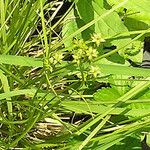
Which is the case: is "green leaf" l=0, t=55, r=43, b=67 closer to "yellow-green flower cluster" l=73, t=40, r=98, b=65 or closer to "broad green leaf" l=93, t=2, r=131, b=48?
"yellow-green flower cluster" l=73, t=40, r=98, b=65

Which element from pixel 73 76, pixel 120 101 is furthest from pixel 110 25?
→ pixel 120 101

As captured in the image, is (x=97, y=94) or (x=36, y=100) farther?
(x=97, y=94)

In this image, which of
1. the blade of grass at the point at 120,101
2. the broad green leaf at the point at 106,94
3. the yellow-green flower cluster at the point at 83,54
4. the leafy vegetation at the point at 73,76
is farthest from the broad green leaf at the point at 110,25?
the yellow-green flower cluster at the point at 83,54

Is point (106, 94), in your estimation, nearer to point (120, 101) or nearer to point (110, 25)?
point (110, 25)

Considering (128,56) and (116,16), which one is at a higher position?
(116,16)

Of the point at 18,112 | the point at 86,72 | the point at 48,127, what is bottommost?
the point at 48,127

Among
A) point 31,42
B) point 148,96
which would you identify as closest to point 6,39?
point 31,42

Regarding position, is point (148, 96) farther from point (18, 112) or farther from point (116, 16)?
point (18, 112)

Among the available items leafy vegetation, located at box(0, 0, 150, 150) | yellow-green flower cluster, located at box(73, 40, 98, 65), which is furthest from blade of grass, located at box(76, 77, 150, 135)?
yellow-green flower cluster, located at box(73, 40, 98, 65)
